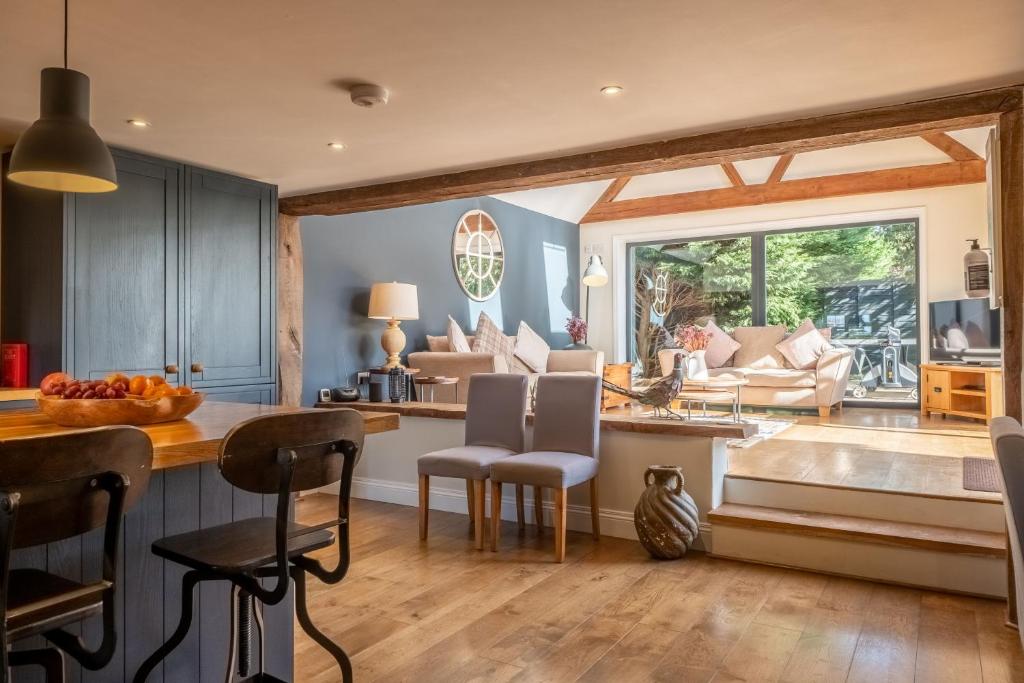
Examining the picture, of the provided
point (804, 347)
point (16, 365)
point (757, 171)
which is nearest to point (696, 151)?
point (16, 365)

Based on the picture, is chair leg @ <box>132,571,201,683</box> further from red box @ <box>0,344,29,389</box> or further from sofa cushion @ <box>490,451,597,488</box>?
red box @ <box>0,344,29,389</box>

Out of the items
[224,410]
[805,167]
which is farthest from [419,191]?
[805,167]

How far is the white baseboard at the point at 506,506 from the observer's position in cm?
380

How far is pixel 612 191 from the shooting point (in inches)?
367

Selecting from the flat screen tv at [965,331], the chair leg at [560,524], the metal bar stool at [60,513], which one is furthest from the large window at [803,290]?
the metal bar stool at [60,513]

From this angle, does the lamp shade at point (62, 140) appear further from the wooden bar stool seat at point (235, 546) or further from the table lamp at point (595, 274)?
the table lamp at point (595, 274)

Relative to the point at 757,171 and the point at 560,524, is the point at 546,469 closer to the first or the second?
the point at 560,524

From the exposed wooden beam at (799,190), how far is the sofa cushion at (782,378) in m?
2.18

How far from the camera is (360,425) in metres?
1.72

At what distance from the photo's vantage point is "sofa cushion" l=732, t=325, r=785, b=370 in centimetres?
795

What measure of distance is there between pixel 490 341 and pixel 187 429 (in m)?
5.06

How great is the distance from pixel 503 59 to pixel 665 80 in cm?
66

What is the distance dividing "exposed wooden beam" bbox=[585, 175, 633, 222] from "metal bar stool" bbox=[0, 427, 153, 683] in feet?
27.9

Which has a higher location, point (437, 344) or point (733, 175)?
point (733, 175)
